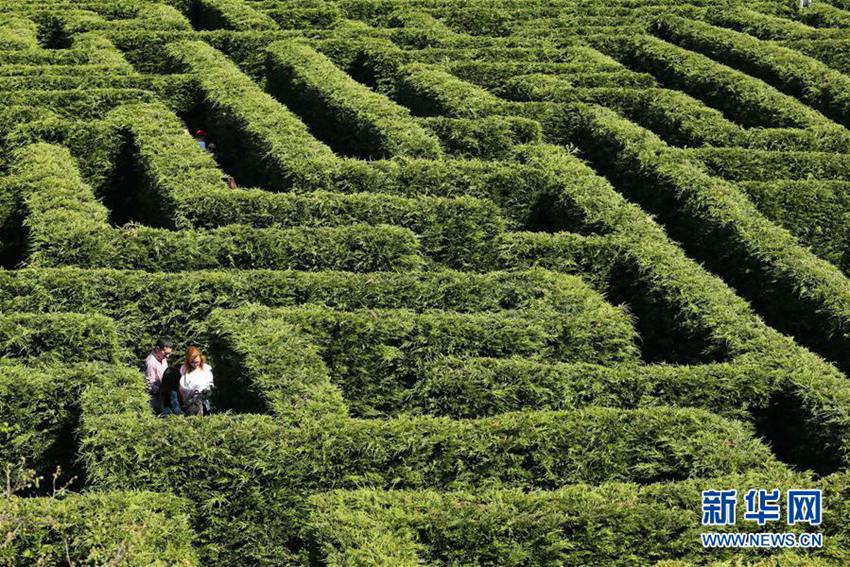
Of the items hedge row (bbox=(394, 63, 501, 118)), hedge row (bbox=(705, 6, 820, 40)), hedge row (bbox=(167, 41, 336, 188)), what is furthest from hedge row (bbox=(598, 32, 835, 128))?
hedge row (bbox=(167, 41, 336, 188))

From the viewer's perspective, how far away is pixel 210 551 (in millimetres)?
14141

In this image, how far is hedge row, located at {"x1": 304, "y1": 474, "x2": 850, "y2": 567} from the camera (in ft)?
41.4

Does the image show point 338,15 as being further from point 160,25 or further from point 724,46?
point 724,46

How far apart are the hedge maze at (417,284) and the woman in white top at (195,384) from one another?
0.26 metres

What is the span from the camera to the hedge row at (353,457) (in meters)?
14.1

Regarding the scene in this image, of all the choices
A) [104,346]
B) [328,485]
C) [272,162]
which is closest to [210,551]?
[328,485]

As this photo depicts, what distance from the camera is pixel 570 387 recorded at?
16156 millimetres

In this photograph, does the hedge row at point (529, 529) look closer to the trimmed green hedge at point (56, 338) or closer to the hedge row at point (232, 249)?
the trimmed green hedge at point (56, 338)

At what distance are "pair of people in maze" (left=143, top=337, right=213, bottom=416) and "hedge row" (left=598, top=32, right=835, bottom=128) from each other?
545 inches

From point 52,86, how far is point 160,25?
17.7ft

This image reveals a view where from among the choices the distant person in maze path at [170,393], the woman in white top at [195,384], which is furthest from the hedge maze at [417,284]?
the distant person in maze path at [170,393]

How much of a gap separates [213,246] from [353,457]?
577 centimetres

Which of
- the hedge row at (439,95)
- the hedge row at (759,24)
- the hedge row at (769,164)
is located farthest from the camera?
the hedge row at (759,24)

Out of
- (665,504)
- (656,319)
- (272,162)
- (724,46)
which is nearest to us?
(665,504)
